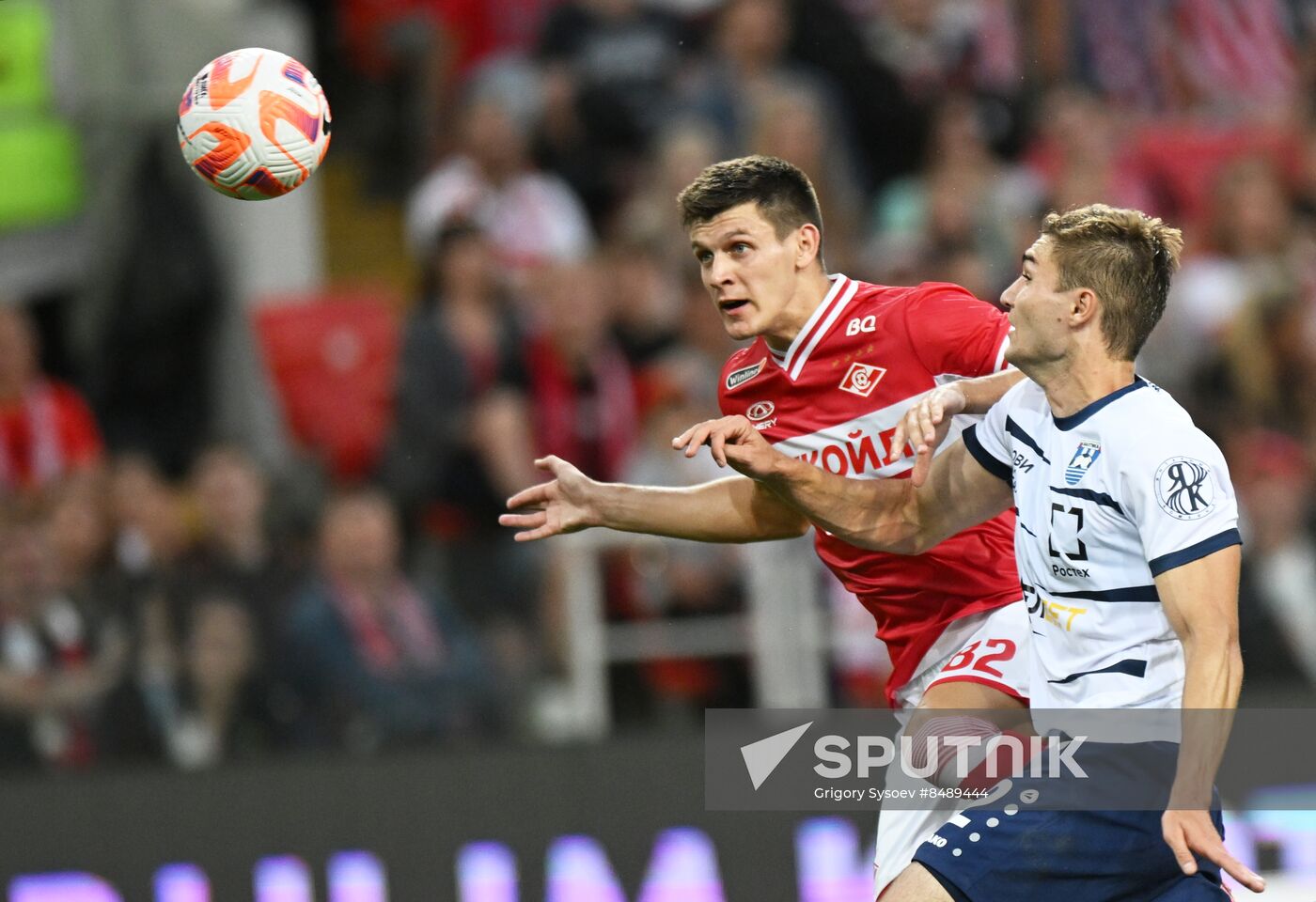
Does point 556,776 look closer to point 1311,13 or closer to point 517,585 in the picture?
point 517,585

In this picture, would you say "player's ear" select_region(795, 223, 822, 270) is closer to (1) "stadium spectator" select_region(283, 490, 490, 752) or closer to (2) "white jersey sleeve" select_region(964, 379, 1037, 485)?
(2) "white jersey sleeve" select_region(964, 379, 1037, 485)

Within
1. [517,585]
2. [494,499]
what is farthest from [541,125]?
[517,585]

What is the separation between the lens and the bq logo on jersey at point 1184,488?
176 inches

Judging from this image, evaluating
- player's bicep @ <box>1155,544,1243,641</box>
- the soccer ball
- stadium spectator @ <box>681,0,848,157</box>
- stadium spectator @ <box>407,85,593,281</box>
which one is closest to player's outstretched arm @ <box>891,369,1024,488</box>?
player's bicep @ <box>1155,544,1243,641</box>

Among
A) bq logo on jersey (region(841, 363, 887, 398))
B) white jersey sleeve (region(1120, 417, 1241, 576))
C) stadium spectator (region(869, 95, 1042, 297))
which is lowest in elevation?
white jersey sleeve (region(1120, 417, 1241, 576))

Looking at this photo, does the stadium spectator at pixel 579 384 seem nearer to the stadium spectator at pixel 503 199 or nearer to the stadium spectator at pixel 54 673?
the stadium spectator at pixel 503 199

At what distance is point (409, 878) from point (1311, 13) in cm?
798

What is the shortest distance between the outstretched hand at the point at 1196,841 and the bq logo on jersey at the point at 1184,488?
66cm

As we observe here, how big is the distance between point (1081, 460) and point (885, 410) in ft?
3.20

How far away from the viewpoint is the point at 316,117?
20.2 feet

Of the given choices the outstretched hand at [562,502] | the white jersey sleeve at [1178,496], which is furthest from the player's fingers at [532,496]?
the white jersey sleeve at [1178,496]

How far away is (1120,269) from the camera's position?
4758mm

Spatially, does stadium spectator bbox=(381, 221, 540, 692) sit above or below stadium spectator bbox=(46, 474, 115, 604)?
above

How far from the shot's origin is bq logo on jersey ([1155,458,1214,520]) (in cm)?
446
